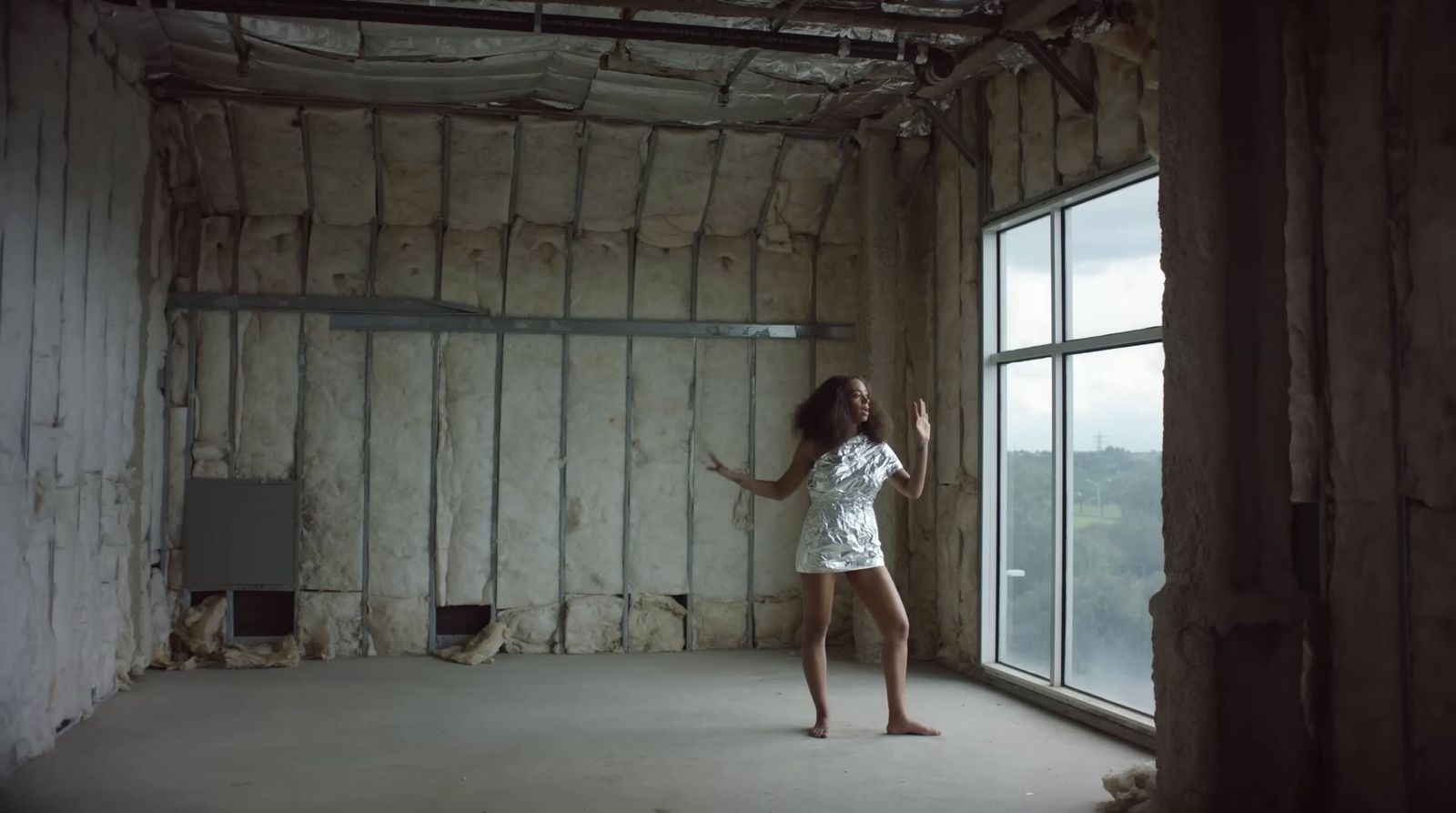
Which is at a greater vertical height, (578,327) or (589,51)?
(589,51)

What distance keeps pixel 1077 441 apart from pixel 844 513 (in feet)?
4.93

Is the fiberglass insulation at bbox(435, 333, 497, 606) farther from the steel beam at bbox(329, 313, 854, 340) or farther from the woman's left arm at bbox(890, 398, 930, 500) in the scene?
the woman's left arm at bbox(890, 398, 930, 500)

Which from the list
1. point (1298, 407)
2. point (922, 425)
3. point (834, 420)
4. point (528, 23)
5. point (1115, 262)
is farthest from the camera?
point (1115, 262)

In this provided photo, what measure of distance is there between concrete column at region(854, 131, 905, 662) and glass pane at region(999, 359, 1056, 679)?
97cm

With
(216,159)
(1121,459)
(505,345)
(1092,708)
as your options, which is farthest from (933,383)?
(216,159)

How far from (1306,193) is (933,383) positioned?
3.53 m

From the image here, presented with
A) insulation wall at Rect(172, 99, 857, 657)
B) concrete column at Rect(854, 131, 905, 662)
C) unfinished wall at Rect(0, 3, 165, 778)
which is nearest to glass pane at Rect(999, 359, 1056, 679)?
concrete column at Rect(854, 131, 905, 662)

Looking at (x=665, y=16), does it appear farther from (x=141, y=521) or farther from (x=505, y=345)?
(x=141, y=521)

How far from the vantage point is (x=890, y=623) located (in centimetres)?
518

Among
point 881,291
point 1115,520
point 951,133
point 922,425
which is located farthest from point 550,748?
point 951,133

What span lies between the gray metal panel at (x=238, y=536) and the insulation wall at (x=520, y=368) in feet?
0.43

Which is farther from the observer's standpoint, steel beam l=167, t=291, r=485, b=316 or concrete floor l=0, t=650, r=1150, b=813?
steel beam l=167, t=291, r=485, b=316

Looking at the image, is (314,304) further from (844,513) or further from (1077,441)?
(1077,441)

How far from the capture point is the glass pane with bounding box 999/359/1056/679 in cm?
613
